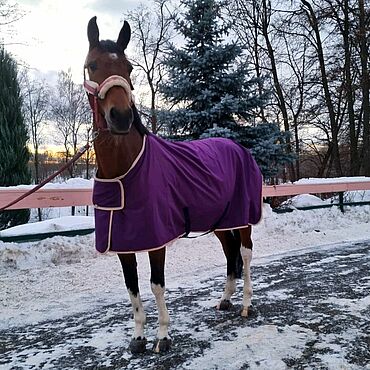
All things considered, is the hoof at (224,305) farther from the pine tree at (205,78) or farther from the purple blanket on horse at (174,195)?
the pine tree at (205,78)

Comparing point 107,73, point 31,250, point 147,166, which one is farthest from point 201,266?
point 107,73

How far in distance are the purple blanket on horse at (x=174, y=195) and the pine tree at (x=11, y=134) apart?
625 centimetres

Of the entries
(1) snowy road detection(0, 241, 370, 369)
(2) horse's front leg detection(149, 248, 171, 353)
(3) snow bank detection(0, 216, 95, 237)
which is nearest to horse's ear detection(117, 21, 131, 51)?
(2) horse's front leg detection(149, 248, 171, 353)

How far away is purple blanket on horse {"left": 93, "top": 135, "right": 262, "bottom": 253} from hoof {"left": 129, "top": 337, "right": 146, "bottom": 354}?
0.73 metres

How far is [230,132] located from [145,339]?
655 cm

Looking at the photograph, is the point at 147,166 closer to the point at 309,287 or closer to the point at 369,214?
the point at 309,287

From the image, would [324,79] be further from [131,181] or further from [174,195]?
[131,181]

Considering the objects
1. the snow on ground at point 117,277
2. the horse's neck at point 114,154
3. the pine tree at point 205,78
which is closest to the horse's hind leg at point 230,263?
the snow on ground at point 117,277

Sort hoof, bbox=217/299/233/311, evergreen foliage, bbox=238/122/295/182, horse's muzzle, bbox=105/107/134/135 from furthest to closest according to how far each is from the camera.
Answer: evergreen foliage, bbox=238/122/295/182, hoof, bbox=217/299/233/311, horse's muzzle, bbox=105/107/134/135

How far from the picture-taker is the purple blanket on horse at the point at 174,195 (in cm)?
290

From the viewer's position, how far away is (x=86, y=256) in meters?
6.03

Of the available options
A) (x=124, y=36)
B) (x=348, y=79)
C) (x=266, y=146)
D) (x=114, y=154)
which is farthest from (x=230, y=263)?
(x=348, y=79)

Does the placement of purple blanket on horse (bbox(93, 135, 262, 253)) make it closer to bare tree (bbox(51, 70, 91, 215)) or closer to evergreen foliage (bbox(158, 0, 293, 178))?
evergreen foliage (bbox(158, 0, 293, 178))

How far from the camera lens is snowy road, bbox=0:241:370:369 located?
2.79 meters
